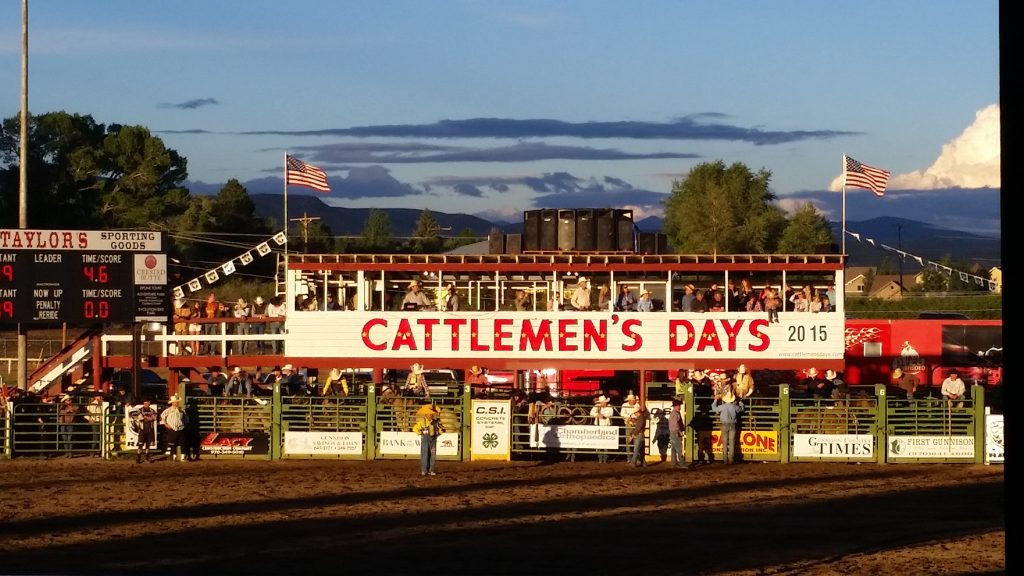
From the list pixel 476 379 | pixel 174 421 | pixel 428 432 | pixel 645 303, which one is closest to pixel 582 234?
pixel 645 303

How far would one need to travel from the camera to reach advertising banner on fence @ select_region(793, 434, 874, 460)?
26.7 m

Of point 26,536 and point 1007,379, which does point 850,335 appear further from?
point 1007,379

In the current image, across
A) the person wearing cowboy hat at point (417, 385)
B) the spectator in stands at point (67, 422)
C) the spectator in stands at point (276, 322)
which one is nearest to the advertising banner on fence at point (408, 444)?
the person wearing cowboy hat at point (417, 385)

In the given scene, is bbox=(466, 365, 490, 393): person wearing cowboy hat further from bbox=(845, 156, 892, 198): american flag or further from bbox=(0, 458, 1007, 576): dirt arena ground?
bbox=(845, 156, 892, 198): american flag

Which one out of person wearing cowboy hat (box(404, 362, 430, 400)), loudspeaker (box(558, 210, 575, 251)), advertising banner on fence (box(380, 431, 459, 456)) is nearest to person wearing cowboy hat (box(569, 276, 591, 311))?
loudspeaker (box(558, 210, 575, 251))

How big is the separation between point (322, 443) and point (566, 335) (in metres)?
6.87

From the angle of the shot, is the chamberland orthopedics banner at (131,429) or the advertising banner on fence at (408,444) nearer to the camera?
the advertising banner on fence at (408,444)

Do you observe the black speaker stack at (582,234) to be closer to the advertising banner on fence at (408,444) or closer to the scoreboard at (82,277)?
the advertising banner on fence at (408,444)

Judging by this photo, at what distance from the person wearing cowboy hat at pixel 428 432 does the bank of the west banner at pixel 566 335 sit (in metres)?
6.95

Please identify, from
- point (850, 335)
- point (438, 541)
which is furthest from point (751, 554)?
point (850, 335)

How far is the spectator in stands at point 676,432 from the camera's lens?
2586 cm

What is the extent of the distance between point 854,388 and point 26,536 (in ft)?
75.8

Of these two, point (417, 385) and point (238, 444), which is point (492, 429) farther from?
point (238, 444)

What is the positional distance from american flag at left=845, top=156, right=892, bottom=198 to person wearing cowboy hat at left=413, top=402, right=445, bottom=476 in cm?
1387
